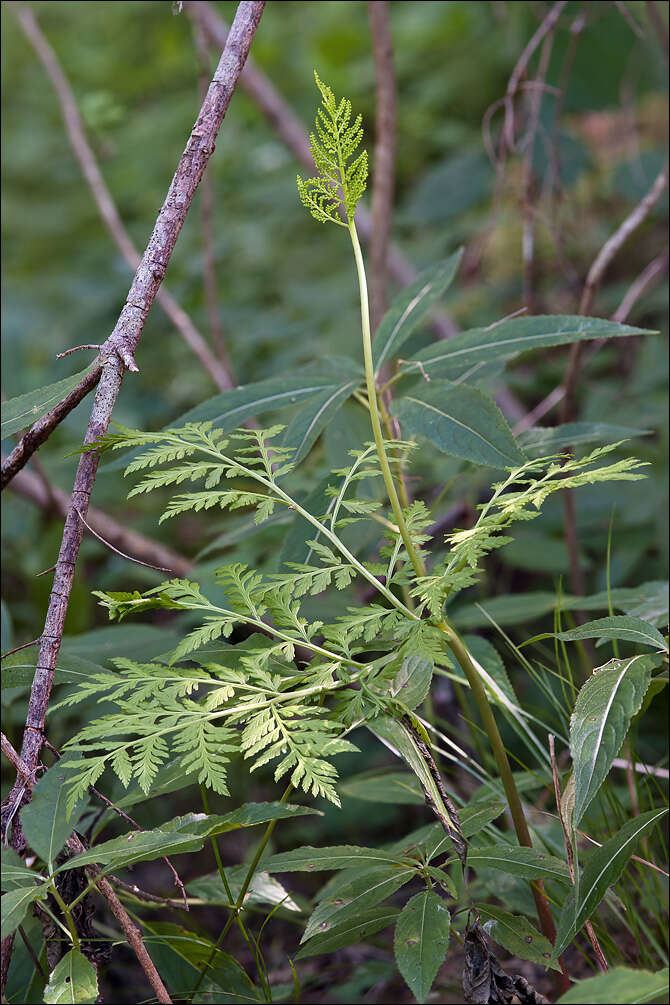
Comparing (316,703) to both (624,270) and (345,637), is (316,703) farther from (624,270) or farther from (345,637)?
(624,270)

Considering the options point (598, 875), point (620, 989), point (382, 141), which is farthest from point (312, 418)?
point (382, 141)

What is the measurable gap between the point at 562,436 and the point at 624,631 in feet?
1.68

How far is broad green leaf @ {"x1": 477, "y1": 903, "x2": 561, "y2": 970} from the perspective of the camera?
80 centimetres

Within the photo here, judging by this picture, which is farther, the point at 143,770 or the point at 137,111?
the point at 137,111

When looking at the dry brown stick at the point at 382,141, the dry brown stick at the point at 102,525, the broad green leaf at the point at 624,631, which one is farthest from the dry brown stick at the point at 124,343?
the dry brown stick at the point at 102,525

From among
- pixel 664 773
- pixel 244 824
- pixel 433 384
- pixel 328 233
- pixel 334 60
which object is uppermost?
pixel 334 60

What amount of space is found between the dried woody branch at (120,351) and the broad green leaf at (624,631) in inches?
19.8

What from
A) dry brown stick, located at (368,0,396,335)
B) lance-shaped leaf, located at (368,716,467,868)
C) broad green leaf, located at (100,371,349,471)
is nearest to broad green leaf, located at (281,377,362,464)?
broad green leaf, located at (100,371,349,471)

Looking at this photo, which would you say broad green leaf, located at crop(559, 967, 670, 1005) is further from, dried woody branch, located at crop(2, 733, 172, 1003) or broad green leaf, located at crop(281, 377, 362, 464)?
broad green leaf, located at crop(281, 377, 362, 464)

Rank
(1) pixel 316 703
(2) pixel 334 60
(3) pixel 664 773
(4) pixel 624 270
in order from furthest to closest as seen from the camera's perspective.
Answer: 1. (2) pixel 334 60
2. (4) pixel 624 270
3. (3) pixel 664 773
4. (1) pixel 316 703

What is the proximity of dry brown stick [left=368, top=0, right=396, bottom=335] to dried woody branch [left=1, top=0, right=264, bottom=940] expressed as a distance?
38.5 inches

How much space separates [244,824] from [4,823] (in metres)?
0.24

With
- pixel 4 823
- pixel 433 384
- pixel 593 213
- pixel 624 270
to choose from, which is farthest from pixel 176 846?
pixel 593 213

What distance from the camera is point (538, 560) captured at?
6.46 ft
